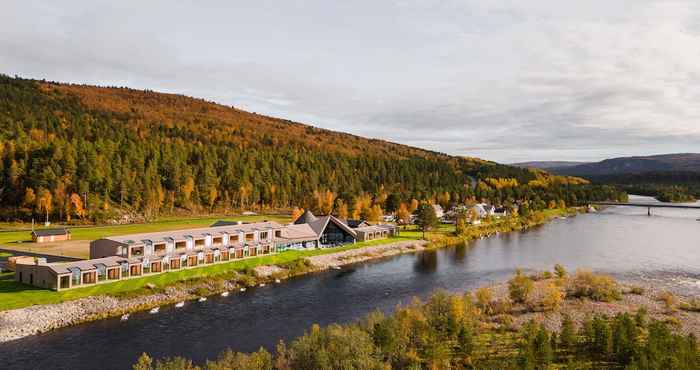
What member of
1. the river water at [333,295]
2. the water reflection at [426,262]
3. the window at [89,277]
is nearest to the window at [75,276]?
the window at [89,277]

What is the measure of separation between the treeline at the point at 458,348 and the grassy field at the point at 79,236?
39052 mm

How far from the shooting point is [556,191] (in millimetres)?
181625

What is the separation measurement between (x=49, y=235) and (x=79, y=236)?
16.1 ft

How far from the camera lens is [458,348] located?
30922 millimetres

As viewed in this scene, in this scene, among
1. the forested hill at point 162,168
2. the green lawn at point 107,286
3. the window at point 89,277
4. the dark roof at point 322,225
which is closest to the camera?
the green lawn at point 107,286

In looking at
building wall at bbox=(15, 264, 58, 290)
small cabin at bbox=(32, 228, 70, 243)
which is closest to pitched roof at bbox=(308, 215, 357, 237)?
small cabin at bbox=(32, 228, 70, 243)

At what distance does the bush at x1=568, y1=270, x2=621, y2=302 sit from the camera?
145 feet

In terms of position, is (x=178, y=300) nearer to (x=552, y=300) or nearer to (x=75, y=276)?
(x=75, y=276)

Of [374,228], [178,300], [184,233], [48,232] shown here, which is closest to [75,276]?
[178,300]

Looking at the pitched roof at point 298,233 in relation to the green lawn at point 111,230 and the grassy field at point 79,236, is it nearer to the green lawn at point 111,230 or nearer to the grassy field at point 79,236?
the green lawn at point 111,230

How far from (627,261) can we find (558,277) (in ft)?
73.4

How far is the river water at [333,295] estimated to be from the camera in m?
32.7

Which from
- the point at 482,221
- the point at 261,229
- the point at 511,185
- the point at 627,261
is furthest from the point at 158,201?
the point at 511,185

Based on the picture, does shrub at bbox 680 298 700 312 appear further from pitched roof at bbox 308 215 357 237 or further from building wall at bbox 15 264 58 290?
building wall at bbox 15 264 58 290
